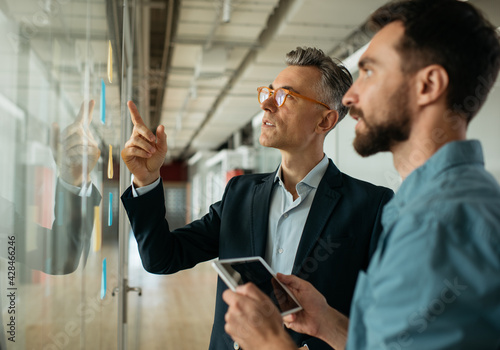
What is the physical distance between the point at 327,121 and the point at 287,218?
491mm

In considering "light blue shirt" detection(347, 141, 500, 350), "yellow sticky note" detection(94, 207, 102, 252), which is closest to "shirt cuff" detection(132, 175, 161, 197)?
"yellow sticky note" detection(94, 207, 102, 252)

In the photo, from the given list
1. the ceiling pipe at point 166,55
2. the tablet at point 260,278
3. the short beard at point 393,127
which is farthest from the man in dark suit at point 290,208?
the ceiling pipe at point 166,55

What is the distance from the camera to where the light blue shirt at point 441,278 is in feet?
2.34

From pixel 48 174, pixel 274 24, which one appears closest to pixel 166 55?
pixel 274 24

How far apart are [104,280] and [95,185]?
649 mm

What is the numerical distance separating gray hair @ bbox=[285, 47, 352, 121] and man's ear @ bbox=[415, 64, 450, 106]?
839 millimetres

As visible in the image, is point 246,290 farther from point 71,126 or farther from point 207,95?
point 207,95

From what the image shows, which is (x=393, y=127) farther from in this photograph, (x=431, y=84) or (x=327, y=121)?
(x=327, y=121)

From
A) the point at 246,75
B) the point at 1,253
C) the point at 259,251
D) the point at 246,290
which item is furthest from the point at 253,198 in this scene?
the point at 246,75

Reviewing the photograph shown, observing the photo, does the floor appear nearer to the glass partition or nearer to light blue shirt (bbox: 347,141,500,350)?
the glass partition

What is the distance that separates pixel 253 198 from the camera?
1668mm

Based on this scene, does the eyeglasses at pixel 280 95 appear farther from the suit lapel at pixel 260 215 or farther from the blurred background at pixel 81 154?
the blurred background at pixel 81 154

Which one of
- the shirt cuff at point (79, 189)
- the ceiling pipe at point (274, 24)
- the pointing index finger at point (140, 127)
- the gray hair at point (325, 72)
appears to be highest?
the ceiling pipe at point (274, 24)

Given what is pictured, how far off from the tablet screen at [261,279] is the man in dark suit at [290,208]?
0.91 ft
